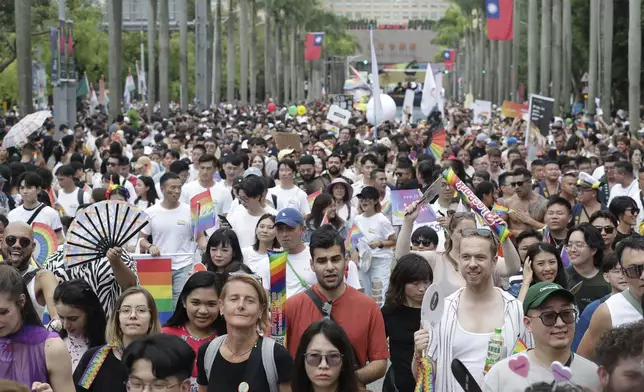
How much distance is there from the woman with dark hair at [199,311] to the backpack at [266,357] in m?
0.57

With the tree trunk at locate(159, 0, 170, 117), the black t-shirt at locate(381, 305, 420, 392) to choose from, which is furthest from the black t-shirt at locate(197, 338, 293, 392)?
the tree trunk at locate(159, 0, 170, 117)

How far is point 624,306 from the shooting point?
6.48 meters

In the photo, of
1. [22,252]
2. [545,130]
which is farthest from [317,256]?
[545,130]

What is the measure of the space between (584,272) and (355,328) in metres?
2.69

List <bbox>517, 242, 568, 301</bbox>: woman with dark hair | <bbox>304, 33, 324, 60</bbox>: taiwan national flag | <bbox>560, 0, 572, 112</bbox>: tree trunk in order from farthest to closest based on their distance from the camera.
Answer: <bbox>304, 33, 324, 60</bbox>: taiwan national flag < <bbox>560, 0, 572, 112</bbox>: tree trunk < <bbox>517, 242, 568, 301</bbox>: woman with dark hair

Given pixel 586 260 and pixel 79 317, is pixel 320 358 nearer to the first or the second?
pixel 79 317

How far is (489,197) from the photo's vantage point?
13172mm

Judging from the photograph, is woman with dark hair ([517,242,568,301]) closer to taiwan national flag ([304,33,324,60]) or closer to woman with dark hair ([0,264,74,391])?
woman with dark hair ([0,264,74,391])

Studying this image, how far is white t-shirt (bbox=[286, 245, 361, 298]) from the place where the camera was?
820cm

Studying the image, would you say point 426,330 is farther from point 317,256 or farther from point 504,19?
point 504,19

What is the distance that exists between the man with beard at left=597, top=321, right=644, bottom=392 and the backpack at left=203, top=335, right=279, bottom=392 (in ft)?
5.42

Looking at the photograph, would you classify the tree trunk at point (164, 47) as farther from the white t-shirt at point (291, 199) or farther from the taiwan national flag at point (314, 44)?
the taiwan national flag at point (314, 44)

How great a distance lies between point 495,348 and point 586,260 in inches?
114

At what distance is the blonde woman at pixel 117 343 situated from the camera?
589cm
